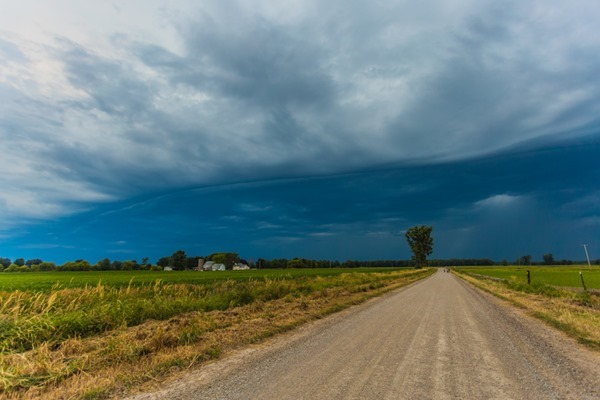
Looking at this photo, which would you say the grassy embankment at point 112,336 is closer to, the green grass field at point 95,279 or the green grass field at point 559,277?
the green grass field at point 95,279

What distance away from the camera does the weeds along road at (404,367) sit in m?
5.65

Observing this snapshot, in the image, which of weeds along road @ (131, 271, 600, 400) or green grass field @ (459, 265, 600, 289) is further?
green grass field @ (459, 265, 600, 289)

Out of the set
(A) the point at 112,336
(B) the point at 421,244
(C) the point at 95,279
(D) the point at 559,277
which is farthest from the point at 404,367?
(B) the point at 421,244

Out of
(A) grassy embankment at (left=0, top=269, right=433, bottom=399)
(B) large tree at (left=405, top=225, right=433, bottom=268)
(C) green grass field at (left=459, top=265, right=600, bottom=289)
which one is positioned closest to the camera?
(A) grassy embankment at (left=0, top=269, right=433, bottom=399)

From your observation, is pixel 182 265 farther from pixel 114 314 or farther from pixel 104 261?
pixel 114 314

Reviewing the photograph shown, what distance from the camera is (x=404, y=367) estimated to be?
692 centimetres

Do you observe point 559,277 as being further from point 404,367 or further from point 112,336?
point 112,336

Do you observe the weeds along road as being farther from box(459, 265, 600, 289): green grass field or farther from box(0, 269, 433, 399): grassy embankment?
box(459, 265, 600, 289): green grass field

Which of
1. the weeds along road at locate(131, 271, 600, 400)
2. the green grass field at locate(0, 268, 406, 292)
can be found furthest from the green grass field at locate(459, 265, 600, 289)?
the green grass field at locate(0, 268, 406, 292)

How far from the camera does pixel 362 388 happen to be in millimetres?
5730

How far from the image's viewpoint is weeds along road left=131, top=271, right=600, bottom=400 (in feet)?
18.5

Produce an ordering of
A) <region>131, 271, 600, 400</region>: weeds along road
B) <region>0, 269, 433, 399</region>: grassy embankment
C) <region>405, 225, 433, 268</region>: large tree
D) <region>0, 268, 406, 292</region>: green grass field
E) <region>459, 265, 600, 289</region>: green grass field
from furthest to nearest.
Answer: <region>405, 225, 433, 268</region>: large tree < <region>459, 265, 600, 289</region>: green grass field < <region>0, 268, 406, 292</region>: green grass field < <region>0, 269, 433, 399</region>: grassy embankment < <region>131, 271, 600, 400</region>: weeds along road

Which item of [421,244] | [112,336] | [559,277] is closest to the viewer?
[112,336]

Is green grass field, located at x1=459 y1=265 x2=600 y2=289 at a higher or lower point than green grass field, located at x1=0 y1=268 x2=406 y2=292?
lower
